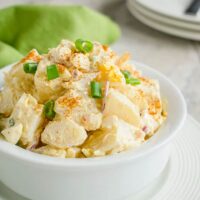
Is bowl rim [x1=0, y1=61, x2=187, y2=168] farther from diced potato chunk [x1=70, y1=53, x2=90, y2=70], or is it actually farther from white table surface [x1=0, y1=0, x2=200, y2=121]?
white table surface [x1=0, y1=0, x2=200, y2=121]

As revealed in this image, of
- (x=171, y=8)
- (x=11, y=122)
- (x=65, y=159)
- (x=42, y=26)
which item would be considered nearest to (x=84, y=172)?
(x=65, y=159)

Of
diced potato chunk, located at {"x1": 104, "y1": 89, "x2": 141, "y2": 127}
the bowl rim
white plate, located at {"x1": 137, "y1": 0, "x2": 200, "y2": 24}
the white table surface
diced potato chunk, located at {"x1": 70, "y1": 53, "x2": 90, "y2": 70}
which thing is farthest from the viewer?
white plate, located at {"x1": 137, "y1": 0, "x2": 200, "y2": 24}

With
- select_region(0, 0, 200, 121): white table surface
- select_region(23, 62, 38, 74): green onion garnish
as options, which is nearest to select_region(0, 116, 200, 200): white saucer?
select_region(23, 62, 38, 74): green onion garnish

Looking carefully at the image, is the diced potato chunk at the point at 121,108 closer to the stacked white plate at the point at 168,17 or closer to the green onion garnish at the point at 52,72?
the green onion garnish at the point at 52,72

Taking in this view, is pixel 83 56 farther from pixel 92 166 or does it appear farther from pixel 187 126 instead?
pixel 187 126

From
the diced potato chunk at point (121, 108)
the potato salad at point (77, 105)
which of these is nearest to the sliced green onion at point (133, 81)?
the potato salad at point (77, 105)

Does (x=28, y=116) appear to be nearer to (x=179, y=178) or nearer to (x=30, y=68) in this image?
(x=30, y=68)

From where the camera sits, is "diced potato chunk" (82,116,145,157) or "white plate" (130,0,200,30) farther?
"white plate" (130,0,200,30)
